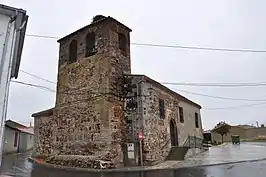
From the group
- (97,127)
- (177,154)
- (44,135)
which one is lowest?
(177,154)

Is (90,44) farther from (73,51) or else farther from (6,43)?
(6,43)

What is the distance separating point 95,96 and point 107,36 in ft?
13.4

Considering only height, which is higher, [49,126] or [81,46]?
[81,46]

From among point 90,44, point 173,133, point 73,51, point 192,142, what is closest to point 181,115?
point 173,133

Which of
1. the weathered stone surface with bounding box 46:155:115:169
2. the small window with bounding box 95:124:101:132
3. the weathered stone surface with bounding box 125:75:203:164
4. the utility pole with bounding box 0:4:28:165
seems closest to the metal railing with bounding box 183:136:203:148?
the weathered stone surface with bounding box 125:75:203:164

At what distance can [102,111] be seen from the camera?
16.1m

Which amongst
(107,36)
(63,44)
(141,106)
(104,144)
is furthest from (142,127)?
(63,44)

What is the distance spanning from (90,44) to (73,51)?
1793 millimetres

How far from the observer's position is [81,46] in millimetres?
18797

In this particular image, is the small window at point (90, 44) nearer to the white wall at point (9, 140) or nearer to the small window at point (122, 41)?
the small window at point (122, 41)

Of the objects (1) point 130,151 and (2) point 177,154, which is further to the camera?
(2) point 177,154

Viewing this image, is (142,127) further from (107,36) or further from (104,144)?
(107,36)

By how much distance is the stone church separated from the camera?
1578cm

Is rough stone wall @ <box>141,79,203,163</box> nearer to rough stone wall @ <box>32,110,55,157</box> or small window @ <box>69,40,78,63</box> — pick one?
small window @ <box>69,40,78,63</box>
